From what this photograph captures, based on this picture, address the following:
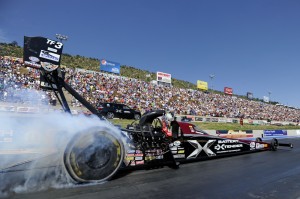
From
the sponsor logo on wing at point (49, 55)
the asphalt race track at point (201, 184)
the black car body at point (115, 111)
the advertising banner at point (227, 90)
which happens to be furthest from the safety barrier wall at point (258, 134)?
the advertising banner at point (227, 90)

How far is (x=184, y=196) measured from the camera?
570 centimetres

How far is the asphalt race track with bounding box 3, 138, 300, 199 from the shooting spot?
5.59 metres

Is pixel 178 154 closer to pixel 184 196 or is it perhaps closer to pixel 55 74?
pixel 184 196

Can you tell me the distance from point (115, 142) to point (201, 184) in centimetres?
230

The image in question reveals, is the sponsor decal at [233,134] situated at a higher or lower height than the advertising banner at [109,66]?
lower

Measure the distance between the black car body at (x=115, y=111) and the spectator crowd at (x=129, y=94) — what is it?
2.55 metres

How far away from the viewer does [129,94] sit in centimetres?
3644

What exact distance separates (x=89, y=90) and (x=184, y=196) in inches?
1084

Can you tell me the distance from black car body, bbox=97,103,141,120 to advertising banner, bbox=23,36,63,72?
18329 mm

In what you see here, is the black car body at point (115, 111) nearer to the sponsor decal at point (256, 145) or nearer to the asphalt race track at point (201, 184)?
the sponsor decal at point (256, 145)

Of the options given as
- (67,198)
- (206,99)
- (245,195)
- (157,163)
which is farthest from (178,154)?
(206,99)

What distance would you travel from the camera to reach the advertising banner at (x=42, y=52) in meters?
5.79

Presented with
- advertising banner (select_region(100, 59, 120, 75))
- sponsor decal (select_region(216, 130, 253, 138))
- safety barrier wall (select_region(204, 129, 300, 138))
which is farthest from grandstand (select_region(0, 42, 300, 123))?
sponsor decal (select_region(216, 130, 253, 138))

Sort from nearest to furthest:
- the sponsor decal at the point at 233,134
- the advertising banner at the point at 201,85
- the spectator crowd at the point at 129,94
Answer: the sponsor decal at the point at 233,134, the spectator crowd at the point at 129,94, the advertising banner at the point at 201,85
